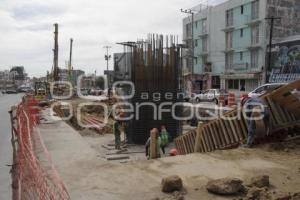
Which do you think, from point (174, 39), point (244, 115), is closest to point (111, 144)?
point (174, 39)

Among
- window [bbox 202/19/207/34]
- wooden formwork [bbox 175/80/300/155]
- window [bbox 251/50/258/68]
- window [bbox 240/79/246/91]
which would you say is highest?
window [bbox 202/19/207/34]

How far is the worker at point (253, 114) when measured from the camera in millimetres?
10443

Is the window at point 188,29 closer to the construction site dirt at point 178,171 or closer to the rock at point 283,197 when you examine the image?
the construction site dirt at point 178,171

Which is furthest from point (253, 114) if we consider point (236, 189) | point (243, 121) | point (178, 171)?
point (236, 189)

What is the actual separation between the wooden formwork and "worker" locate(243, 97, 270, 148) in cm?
20

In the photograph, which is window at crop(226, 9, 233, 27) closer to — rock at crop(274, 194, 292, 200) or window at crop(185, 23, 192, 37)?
window at crop(185, 23, 192, 37)

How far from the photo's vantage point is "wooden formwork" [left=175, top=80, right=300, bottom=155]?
1108 cm

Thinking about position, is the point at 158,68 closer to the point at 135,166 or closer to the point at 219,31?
the point at 135,166

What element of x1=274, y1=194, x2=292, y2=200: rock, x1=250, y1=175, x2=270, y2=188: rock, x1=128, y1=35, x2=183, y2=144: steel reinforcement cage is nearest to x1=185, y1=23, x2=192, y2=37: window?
x1=128, y1=35, x2=183, y2=144: steel reinforcement cage

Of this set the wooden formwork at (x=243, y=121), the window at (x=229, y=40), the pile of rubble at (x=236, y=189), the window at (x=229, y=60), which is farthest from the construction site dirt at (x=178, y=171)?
the window at (x=229, y=40)

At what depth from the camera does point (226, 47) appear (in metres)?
58.1

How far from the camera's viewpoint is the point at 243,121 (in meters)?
11.4

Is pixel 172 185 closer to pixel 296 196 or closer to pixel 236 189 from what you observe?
pixel 236 189

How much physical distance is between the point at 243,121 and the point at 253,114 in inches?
37.4
